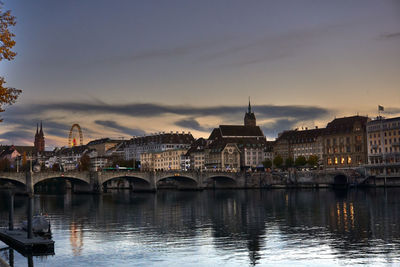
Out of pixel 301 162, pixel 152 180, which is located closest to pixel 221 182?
pixel 301 162

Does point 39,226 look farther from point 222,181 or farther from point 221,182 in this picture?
point 221,182

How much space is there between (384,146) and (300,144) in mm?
42188

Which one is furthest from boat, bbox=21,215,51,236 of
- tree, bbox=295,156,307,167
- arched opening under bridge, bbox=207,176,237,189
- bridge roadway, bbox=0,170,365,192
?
tree, bbox=295,156,307,167

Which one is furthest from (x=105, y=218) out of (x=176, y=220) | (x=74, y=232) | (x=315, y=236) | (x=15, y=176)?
(x=15, y=176)

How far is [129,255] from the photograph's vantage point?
34.8 metres

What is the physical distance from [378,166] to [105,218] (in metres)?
89.2

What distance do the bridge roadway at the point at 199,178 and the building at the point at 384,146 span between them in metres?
5.83

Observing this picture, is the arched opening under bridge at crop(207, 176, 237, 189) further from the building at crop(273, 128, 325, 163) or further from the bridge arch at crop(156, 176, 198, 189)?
the building at crop(273, 128, 325, 163)

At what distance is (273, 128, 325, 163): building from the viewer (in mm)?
171250

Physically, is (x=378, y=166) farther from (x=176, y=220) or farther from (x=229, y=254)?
(x=229, y=254)

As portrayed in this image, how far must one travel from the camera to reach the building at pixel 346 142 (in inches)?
5910

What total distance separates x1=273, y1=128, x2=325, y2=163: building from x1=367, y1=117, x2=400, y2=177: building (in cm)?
2415

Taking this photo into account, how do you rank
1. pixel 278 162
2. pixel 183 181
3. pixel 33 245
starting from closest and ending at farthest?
pixel 33 245 < pixel 183 181 < pixel 278 162

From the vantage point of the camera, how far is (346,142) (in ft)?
509
